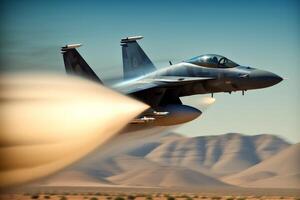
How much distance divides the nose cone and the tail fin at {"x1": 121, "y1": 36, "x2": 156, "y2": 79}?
25.8ft

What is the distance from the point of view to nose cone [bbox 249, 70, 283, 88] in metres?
29.4

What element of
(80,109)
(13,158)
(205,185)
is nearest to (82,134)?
(80,109)

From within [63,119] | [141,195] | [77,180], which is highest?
[63,119]

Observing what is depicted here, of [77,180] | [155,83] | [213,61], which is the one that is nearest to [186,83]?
[155,83]

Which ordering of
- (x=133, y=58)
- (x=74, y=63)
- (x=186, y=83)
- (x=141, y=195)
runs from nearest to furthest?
(x=186, y=83) < (x=74, y=63) < (x=133, y=58) < (x=141, y=195)

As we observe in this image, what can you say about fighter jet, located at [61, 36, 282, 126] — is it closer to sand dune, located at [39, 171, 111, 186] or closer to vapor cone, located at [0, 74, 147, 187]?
vapor cone, located at [0, 74, 147, 187]

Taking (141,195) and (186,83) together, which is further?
(141,195)

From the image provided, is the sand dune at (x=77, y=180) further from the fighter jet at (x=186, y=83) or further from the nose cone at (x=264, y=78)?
the nose cone at (x=264, y=78)

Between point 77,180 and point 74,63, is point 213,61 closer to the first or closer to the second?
point 74,63

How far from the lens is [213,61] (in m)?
30.8

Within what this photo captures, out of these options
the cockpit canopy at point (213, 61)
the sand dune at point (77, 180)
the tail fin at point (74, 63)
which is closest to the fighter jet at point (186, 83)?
the cockpit canopy at point (213, 61)

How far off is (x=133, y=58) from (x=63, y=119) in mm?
7277

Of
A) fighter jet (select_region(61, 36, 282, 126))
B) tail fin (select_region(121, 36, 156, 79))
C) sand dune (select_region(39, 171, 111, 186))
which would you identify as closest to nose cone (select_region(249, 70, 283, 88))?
fighter jet (select_region(61, 36, 282, 126))

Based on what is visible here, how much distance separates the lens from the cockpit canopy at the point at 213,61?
30.7 m
